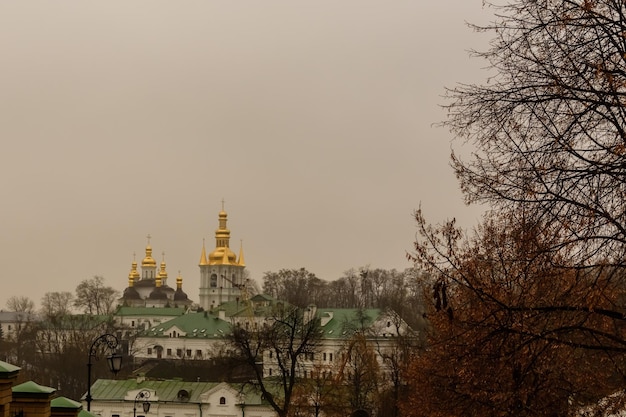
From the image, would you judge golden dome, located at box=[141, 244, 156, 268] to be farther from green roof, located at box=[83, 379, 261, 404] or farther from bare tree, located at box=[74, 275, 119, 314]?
green roof, located at box=[83, 379, 261, 404]

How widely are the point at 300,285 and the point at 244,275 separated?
20.7 meters

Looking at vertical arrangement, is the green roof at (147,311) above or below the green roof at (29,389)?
above

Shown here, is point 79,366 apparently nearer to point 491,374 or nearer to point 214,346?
point 214,346

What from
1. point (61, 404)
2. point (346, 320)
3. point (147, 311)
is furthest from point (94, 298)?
point (61, 404)

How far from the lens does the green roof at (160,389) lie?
2638 inches

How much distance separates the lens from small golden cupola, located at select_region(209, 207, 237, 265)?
15600 cm

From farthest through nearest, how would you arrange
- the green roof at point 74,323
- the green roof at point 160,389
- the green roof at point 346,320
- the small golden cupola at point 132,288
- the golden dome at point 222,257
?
the small golden cupola at point 132,288
the golden dome at point 222,257
the green roof at point 74,323
the green roof at point 346,320
the green roof at point 160,389

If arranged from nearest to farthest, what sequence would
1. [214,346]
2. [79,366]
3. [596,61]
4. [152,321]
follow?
[596,61] < [79,366] < [214,346] < [152,321]

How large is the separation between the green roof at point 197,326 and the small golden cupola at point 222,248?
1213 inches

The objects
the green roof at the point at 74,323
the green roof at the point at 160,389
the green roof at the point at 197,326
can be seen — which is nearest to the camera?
the green roof at the point at 160,389

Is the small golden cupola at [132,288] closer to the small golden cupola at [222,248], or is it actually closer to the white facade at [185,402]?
the small golden cupola at [222,248]

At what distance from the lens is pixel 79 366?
85.9 meters

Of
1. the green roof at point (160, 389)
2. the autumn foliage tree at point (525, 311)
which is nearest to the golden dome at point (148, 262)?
the green roof at point (160, 389)

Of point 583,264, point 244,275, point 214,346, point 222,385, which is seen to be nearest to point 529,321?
point 583,264
